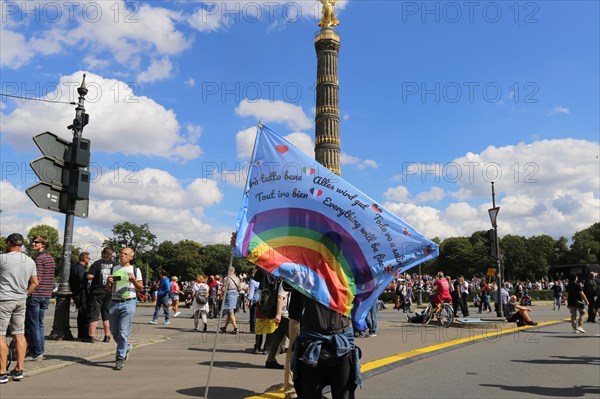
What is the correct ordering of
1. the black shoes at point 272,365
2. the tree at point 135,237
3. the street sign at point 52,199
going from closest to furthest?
the black shoes at point 272,365 < the street sign at point 52,199 < the tree at point 135,237

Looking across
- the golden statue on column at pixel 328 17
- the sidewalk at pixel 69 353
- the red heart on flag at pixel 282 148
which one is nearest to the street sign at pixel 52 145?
the sidewalk at pixel 69 353

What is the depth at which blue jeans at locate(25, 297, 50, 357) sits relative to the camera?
786 cm

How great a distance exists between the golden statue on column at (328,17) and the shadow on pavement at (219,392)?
51.1 m

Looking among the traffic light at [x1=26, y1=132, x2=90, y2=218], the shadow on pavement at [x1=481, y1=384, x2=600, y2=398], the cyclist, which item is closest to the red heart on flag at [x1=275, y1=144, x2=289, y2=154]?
the shadow on pavement at [x1=481, y1=384, x2=600, y2=398]

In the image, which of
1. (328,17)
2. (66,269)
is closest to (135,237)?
(328,17)

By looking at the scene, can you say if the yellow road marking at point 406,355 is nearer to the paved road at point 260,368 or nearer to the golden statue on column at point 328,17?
the paved road at point 260,368

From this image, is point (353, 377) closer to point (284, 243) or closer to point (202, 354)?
point (284, 243)

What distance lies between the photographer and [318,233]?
508 centimetres

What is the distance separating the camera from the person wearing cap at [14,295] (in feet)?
21.7

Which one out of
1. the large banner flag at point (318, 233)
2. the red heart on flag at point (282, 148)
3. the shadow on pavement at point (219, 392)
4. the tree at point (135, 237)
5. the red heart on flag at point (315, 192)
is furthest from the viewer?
the tree at point (135, 237)

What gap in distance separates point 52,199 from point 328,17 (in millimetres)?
49428

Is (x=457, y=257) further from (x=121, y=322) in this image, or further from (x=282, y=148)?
(x=282, y=148)

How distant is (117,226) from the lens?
92500 millimetres

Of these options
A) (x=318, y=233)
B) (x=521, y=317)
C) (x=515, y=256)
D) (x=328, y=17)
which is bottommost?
(x=521, y=317)
